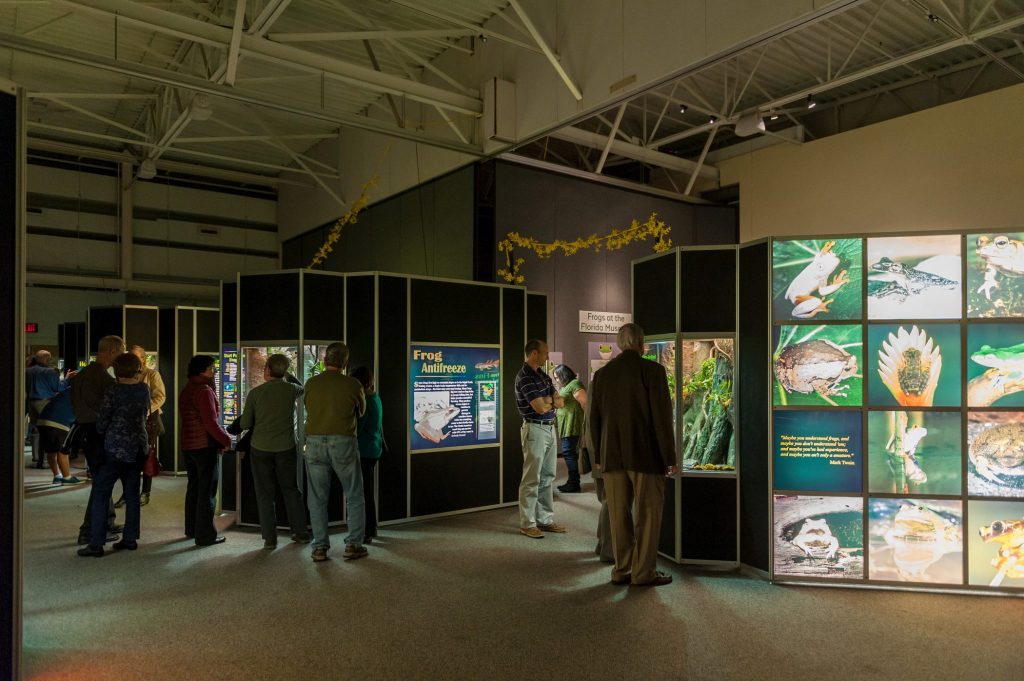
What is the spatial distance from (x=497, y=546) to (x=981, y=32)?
755 centimetres

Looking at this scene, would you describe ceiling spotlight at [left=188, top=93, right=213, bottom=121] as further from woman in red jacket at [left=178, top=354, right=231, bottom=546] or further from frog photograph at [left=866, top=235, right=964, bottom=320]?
frog photograph at [left=866, top=235, right=964, bottom=320]

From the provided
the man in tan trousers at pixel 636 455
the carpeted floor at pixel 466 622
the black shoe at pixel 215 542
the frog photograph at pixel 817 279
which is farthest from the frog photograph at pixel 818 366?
the black shoe at pixel 215 542

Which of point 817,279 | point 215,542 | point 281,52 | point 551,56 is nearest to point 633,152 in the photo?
point 551,56

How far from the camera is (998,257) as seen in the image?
448cm

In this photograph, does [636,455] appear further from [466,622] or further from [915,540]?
[915,540]

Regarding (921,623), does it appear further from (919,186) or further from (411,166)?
(411,166)

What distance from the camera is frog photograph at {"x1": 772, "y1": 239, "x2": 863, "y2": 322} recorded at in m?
4.66

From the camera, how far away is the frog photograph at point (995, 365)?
4.47m

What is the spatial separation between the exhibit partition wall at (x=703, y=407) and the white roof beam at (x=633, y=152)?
5344 millimetres

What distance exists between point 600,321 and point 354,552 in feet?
21.1

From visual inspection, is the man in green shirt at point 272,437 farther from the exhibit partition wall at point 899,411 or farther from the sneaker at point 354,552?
the exhibit partition wall at point 899,411

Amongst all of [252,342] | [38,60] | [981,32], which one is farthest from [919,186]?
[38,60]

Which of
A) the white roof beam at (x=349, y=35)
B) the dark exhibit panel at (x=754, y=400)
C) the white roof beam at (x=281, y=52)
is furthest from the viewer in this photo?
the white roof beam at (x=349, y=35)

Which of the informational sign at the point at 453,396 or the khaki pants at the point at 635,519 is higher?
the informational sign at the point at 453,396
